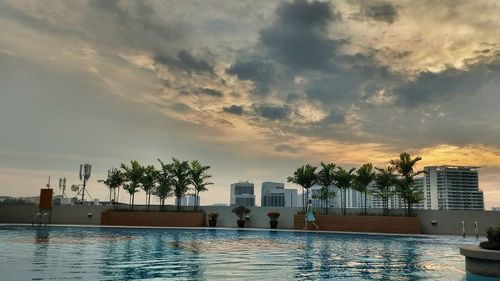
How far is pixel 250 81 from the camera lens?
33.2 metres

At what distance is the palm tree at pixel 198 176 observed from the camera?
3969 centimetres

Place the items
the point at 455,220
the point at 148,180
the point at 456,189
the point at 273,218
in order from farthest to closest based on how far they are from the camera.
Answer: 1. the point at 456,189
2. the point at 148,180
3. the point at 273,218
4. the point at 455,220

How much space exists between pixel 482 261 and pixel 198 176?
30.4m

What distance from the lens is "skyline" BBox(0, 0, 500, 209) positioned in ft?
85.0

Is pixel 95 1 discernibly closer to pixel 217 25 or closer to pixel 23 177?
pixel 217 25

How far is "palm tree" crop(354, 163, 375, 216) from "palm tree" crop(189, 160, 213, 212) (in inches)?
547

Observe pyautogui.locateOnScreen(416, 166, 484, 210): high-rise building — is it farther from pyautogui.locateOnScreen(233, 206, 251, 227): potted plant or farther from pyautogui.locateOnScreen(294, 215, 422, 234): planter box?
pyautogui.locateOnScreen(233, 206, 251, 227): potted plant

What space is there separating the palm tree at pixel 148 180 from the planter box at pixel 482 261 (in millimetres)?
31482

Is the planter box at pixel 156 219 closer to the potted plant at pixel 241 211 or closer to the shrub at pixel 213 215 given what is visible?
the shrub at pixel 213 215

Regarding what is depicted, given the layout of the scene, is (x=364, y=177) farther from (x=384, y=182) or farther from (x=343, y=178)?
(x=343, y=178)

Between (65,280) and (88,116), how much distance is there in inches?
1077

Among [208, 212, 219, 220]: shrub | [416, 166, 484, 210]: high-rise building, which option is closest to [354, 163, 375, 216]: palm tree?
[208, 212, 219, 220]: shrub

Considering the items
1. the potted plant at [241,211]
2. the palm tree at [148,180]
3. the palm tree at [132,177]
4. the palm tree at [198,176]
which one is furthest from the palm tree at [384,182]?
the palm tree at [132,177]

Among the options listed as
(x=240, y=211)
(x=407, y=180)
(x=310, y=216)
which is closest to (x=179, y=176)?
(x=240, y=211)
